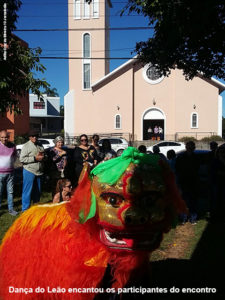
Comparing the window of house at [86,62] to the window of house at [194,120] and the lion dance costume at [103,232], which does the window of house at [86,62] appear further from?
the lion dance costume at [103,232]

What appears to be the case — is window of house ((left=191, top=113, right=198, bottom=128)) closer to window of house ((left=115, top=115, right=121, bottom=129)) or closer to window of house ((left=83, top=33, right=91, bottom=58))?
window of house ((left=115, top=115, right=121, bottom=129))

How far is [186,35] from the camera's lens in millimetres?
7109

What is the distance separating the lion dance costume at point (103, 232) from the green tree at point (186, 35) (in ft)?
16.9

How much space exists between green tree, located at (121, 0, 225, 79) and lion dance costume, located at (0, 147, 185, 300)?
5.15m

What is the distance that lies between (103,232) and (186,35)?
666 cm

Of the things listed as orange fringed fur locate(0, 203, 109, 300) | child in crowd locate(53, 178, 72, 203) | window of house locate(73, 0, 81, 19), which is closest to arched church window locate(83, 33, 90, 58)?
window of house locate(73, 0, 81, 19)

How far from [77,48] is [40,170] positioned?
2683cm

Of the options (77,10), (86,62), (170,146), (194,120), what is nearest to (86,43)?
Result: (86,62)

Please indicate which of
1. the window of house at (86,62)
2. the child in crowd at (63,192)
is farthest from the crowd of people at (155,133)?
the child in crowd at (63,192)

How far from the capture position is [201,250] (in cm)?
412

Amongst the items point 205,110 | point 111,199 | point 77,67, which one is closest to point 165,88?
point 205,110

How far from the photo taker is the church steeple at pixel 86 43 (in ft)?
96.1

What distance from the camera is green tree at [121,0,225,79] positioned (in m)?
6.09

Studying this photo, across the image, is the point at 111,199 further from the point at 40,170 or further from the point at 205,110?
the point at 205,110
